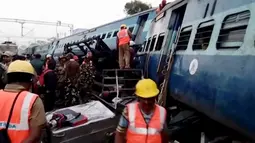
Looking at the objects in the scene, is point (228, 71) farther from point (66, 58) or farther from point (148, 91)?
point (66, 58)

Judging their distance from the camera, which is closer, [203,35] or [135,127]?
[135,127]

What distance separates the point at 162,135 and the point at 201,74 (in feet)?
3.98

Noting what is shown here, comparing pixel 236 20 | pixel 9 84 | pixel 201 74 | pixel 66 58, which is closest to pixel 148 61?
pixel 66 58

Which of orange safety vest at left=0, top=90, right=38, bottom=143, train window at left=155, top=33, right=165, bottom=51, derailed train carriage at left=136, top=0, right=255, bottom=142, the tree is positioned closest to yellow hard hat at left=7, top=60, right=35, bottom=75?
orange safety vest at left=0, top=90, right=38, bottom=143

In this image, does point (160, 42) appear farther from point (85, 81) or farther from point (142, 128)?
point (142, 128)

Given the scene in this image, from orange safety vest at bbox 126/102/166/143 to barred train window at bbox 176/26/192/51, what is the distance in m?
2.24

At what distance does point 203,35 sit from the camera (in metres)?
4.65

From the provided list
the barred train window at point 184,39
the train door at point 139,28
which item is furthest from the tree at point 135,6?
the barred train window at point 184,39

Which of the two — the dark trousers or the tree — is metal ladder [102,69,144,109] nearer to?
the dark trousers

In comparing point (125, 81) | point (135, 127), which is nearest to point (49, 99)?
point (125, 81)

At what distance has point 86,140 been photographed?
16.7 ft

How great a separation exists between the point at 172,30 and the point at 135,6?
139 ft

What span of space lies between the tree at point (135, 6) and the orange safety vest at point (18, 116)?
1792 inches

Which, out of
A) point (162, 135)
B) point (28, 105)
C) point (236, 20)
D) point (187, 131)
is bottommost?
point (187, 131)
